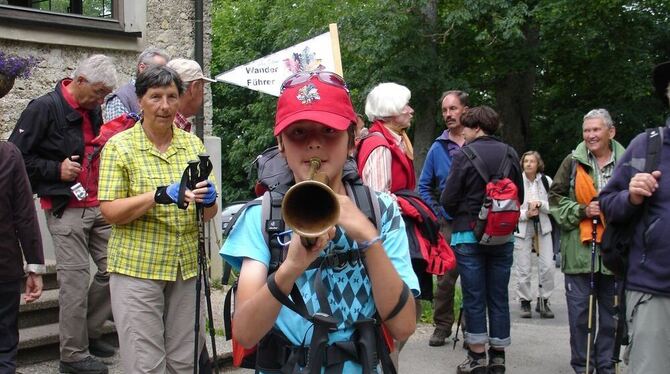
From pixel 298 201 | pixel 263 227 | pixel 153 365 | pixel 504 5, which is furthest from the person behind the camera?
pixel 504 5

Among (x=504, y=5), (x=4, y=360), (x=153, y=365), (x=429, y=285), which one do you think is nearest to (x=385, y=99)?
(x=429, y=285)

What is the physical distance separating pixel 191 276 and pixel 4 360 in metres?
1.15

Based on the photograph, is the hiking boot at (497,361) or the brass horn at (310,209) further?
the hiking boot at (497,361)

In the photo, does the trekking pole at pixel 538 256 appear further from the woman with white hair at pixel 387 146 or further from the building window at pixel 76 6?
the building window at pixel 76 6

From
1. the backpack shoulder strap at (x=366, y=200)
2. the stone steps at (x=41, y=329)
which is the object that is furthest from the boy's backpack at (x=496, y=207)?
the backpack shoulder strap at (x=366, y=200)

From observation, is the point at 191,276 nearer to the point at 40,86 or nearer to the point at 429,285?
the point at 429,285

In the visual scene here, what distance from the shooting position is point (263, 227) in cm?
233

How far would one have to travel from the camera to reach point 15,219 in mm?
4652

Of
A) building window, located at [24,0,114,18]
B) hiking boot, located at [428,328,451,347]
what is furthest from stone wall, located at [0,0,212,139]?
hiking boot, located at [428,328,451,347]

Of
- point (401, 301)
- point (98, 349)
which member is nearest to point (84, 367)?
point (98, 349)

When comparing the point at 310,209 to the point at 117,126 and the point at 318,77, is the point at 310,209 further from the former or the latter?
the point at 117,126

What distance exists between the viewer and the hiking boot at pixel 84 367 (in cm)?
570

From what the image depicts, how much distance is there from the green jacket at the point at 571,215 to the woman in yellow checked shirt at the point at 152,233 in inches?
120

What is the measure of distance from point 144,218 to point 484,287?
3.00 m
